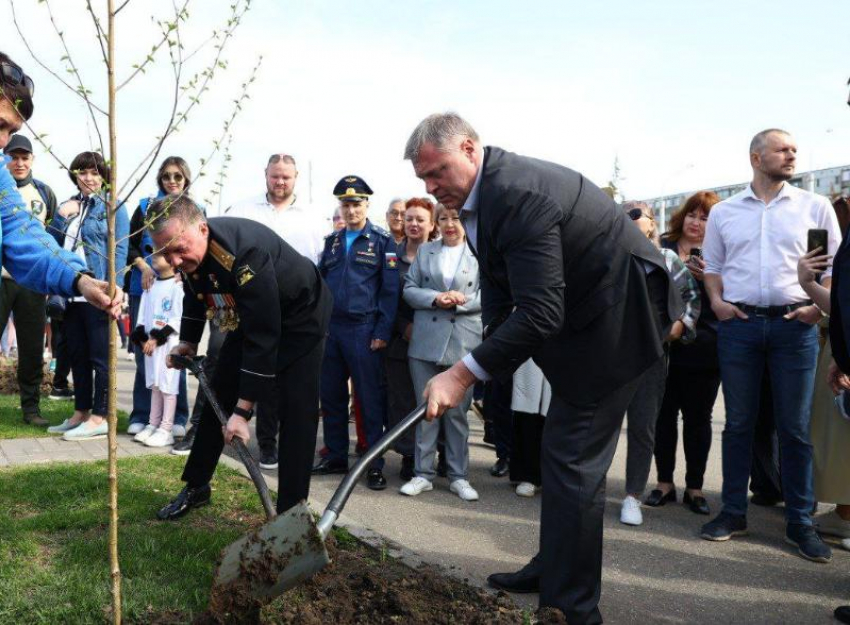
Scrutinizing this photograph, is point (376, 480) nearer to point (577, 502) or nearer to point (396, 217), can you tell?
point (577, 502)

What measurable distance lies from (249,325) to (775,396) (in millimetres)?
3091

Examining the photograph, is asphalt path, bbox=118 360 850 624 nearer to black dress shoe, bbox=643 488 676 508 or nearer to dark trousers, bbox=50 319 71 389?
black dress shoe, bbox=643 488 676 508

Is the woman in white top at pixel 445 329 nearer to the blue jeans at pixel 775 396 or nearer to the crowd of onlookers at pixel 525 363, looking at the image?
the crowd of onlookers at pixel 525 363

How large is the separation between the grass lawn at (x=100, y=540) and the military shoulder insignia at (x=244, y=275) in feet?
4.42

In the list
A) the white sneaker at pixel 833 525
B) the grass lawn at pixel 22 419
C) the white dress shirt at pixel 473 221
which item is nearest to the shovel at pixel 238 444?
the white dress shirt at pixel 473 221

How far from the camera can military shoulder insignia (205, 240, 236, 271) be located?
400cm

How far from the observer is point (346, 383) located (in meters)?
6.38

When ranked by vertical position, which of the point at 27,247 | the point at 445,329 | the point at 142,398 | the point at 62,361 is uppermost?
the point at 27,247

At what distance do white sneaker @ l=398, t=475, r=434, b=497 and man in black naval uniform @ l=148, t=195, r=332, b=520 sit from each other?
1407 mm

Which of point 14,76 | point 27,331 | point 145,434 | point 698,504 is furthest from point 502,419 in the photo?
point 27,331

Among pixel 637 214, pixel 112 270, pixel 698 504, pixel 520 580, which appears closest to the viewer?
pixel 112 270

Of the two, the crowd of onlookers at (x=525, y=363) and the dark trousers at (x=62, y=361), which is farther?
the dark trousers at (x=62, y=361)

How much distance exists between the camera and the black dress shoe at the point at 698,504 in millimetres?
5315

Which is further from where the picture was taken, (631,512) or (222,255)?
(631,512)
